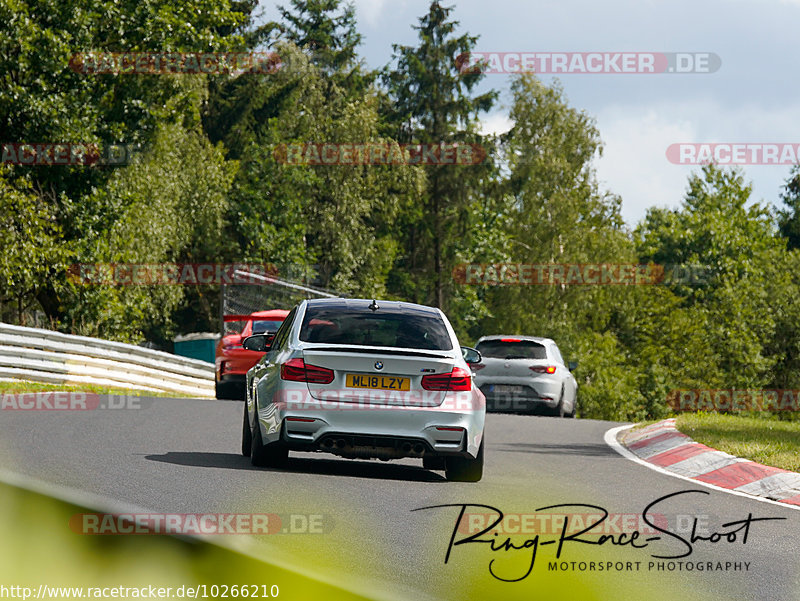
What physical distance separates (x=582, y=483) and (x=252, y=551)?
359 inches

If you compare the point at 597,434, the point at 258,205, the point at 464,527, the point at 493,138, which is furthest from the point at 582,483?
the point at 493,138

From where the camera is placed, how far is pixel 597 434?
1833 cm

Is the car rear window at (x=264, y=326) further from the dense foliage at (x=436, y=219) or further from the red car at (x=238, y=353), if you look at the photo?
the dense foliage at (x=436, y=219)

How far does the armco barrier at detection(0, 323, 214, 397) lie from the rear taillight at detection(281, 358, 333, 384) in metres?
12.2

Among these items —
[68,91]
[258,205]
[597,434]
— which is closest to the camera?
[597,434]

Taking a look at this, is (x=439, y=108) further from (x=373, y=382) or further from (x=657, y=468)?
(x=373, y=382)

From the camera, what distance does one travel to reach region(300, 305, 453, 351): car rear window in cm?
1036

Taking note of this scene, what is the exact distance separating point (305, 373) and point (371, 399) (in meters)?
0.58

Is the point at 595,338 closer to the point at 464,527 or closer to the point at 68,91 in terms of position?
the point at 68,91

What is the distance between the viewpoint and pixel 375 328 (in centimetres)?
1048

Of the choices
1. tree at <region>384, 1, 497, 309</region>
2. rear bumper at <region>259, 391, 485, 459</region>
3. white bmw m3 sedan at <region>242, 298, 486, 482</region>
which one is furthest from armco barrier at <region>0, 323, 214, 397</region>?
tree at <region>384, 1, 497, 309</region>

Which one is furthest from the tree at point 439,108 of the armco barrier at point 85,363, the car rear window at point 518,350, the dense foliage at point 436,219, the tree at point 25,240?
the car rear window at point 518,350

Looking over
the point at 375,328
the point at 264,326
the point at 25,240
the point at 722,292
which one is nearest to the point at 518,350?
the point at 264,326

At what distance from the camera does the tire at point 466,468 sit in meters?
10.2
